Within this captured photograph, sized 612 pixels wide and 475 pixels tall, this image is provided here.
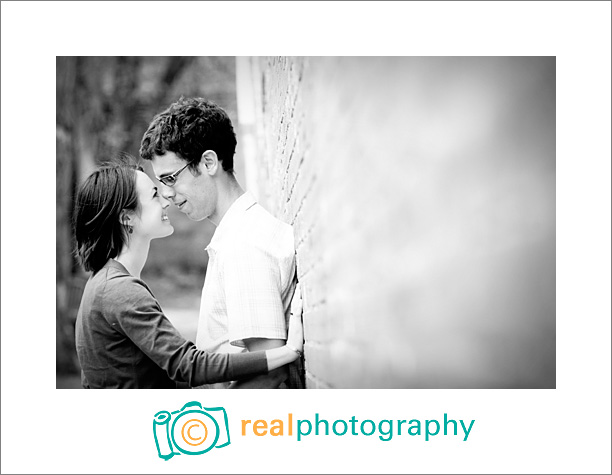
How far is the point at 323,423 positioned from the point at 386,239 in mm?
1186

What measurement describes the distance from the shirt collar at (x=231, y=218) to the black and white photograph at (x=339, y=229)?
0.5 inches

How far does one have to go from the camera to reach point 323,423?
310 centimetres

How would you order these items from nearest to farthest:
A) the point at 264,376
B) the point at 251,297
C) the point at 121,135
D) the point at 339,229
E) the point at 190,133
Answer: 1. the point at 339,229
2. the point at 251,297
3. the point at 264,376
4. the point at 190,133
5. the point at 121,135

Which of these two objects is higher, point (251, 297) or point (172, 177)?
point (172, 177)

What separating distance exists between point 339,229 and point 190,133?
1.22 meters

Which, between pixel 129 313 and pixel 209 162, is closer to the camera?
pixel 129 313

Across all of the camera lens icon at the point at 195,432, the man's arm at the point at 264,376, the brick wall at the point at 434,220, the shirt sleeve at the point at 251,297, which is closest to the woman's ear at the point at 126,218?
the shirt sleeve at the point at 251,297

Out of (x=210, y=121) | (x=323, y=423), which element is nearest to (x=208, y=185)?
(x=210, y=121)

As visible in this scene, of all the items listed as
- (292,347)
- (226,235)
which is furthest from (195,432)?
(226,235)

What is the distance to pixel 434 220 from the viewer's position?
7.06 feet

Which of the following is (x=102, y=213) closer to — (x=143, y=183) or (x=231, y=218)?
(x=143, y=183)

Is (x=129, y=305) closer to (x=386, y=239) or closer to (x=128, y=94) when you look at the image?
(x=386, y=239)

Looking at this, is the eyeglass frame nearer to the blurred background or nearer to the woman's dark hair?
the woman's dark hair

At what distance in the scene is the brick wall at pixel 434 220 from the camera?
2121mm
